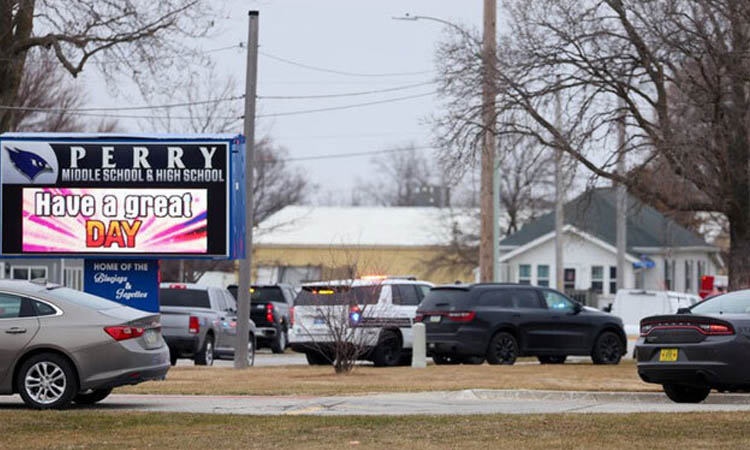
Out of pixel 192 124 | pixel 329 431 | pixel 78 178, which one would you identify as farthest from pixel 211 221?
pixel 192 124

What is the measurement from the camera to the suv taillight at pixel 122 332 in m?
16.1

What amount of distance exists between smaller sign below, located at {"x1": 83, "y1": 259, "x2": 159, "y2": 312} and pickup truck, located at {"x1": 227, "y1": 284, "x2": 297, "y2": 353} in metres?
12.3

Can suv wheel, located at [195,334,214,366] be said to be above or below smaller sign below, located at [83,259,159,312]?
below

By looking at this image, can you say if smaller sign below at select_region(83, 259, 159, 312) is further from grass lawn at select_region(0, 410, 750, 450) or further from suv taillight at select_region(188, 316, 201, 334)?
grass lawn at select_region(0, 410, 750, 450)

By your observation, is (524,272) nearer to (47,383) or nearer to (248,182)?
(248,182)

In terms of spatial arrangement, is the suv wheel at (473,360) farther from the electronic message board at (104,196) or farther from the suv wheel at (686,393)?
the suv wheel at (686,393)

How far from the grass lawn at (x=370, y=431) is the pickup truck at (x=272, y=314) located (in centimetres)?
2197

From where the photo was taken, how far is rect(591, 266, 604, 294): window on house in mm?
60116

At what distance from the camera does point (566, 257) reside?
2373 inches

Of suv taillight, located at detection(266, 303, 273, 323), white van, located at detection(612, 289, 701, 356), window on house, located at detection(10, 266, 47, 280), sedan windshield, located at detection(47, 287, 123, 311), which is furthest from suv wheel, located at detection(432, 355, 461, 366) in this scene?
window on house, located at detection(10, 266, 47, 280)

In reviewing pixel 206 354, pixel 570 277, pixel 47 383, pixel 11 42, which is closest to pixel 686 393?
pixel 47 383

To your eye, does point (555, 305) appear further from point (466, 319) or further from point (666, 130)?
point (666, 130)

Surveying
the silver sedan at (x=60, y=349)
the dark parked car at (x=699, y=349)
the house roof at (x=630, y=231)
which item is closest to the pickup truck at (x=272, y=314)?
the dark parked car at (x=699, y=349)

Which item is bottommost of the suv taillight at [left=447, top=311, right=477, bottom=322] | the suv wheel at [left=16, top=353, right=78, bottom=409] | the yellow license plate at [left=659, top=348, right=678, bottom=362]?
the suv wheel at [left=16, top=353, right=78, bottom=409]
